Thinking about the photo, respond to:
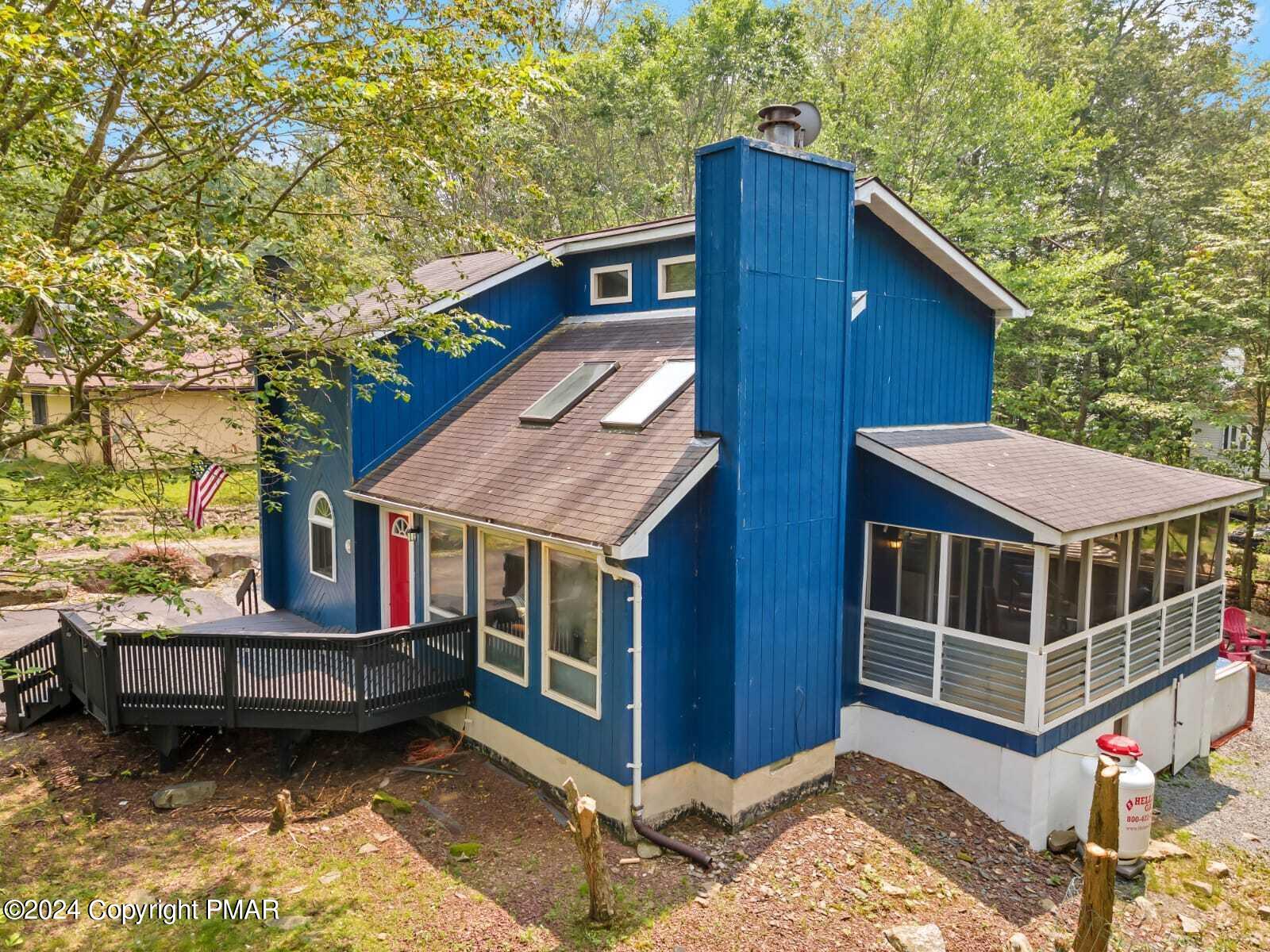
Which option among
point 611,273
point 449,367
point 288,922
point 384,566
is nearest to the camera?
point 288,922

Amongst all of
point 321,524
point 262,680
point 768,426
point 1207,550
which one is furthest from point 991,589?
point 321,524

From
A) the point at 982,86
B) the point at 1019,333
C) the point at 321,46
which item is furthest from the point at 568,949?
the point at 982,86

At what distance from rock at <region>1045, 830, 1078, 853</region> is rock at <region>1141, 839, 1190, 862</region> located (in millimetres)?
666

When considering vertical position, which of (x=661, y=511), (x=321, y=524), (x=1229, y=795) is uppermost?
(x=661, y=511)

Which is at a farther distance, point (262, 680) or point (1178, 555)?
point (1178, 555)

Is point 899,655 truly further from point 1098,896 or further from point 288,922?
point 288,922

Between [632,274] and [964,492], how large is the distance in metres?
5.95

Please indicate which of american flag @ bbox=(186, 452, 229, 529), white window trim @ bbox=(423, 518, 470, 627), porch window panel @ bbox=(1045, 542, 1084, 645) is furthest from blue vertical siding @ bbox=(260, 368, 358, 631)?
porch window panel @ bbox=(1045, 542, 1084, 645)

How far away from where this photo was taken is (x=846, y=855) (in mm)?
7328

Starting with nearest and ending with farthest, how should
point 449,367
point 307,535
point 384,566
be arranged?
point 384,566
point 449,367
point 307,535

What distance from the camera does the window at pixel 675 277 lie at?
10.9 metres

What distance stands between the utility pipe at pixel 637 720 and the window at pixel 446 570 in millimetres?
2727

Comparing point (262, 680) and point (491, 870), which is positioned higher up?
point (262, 680)

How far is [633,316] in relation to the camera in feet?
38.4
